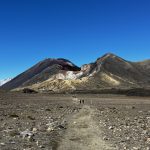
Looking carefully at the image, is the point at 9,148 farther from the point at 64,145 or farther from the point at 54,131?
the point at 54,131

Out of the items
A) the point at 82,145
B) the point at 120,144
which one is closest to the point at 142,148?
the point at 120,144

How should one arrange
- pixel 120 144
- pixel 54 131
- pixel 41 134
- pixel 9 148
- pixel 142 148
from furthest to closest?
pixel 54 131 → pixel 41 134 → pixel 120 144 → pixel 142 148 → pixel 9 148

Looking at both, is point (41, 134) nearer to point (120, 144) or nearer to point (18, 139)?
point (18, 139)

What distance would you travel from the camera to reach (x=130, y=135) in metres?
22.4

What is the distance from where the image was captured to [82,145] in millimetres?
19031

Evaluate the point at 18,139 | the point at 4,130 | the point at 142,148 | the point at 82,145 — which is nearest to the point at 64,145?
the point at 82,145

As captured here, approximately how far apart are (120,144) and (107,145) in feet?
2.14

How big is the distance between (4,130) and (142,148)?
8.09 meters

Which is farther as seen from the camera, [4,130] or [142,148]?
[4,130]

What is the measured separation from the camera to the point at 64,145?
1911 centimetres

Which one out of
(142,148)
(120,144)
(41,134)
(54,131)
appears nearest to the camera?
(142,148)

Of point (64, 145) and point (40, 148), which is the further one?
point (64, 145)

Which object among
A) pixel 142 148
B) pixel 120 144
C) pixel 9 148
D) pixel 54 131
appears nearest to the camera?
pixel 9 148

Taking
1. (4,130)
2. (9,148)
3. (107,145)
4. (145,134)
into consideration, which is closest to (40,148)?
(9,148)
